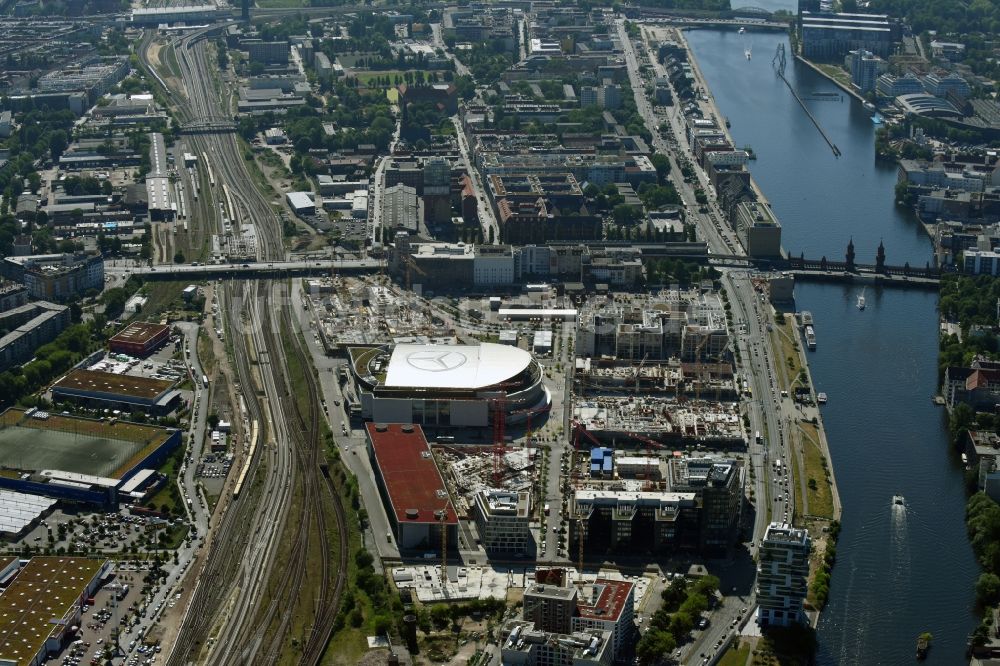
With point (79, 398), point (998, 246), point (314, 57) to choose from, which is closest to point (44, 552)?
point (79, 398)

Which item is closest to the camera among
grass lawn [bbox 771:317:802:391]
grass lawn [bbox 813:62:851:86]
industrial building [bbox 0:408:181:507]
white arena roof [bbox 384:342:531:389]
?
industrial building [bbox 0:408:181:507]

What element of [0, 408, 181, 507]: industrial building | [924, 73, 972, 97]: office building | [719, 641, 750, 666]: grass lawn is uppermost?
[924, 73, 972, 97]: office building

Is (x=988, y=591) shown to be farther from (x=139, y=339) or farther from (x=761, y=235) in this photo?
(x=139, y=339)

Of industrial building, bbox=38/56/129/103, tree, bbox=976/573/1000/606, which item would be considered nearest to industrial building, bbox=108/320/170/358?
tree, bbox=976/573/1000/606

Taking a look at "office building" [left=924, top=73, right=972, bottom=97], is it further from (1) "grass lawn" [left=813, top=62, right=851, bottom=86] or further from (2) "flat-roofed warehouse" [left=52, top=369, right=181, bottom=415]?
(2) "flat-roofed warehouse" [left=52, top=369, right=181, bottom=415]

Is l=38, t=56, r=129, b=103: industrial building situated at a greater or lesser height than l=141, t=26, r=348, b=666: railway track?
greater

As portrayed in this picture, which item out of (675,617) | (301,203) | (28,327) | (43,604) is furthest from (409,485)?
(301,203)

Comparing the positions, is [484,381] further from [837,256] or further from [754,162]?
[754,162]
